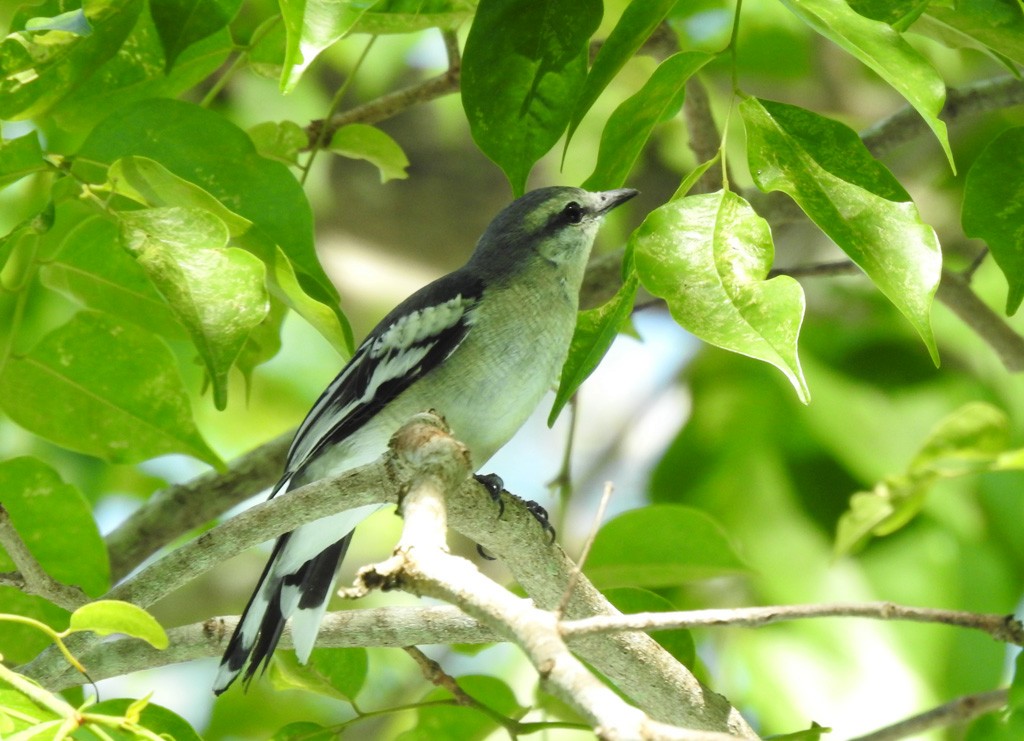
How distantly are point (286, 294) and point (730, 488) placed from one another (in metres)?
2.62

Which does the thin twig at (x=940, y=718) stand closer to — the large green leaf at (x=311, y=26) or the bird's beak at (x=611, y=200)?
the bird's beak at (x=611, y=200)

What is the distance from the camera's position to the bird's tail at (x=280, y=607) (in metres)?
2.84

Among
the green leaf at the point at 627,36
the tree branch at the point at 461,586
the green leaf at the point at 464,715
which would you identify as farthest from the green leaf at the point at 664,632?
the green leaf at the point at 627,36

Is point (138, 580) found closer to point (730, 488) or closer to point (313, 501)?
point (313, 501)

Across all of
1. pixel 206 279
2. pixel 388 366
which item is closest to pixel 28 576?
pixel 206 279

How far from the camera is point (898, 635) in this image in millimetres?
4066

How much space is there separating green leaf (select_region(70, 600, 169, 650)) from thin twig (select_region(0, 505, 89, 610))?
45 centimetres

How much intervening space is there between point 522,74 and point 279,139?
97 cm

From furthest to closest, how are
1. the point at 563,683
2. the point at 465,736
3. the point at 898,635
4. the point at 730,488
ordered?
the point at 730,488 → the point at 898,635 → the point at 465,736 → the point at 563,683

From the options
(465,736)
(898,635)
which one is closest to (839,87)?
(898,635)

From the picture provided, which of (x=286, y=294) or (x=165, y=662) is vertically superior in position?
(x=286, y=294)

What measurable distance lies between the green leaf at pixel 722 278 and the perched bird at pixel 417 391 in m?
1.25

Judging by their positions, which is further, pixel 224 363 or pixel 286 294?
pixel 286 294

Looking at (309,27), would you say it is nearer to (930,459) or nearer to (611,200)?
(611,200)
